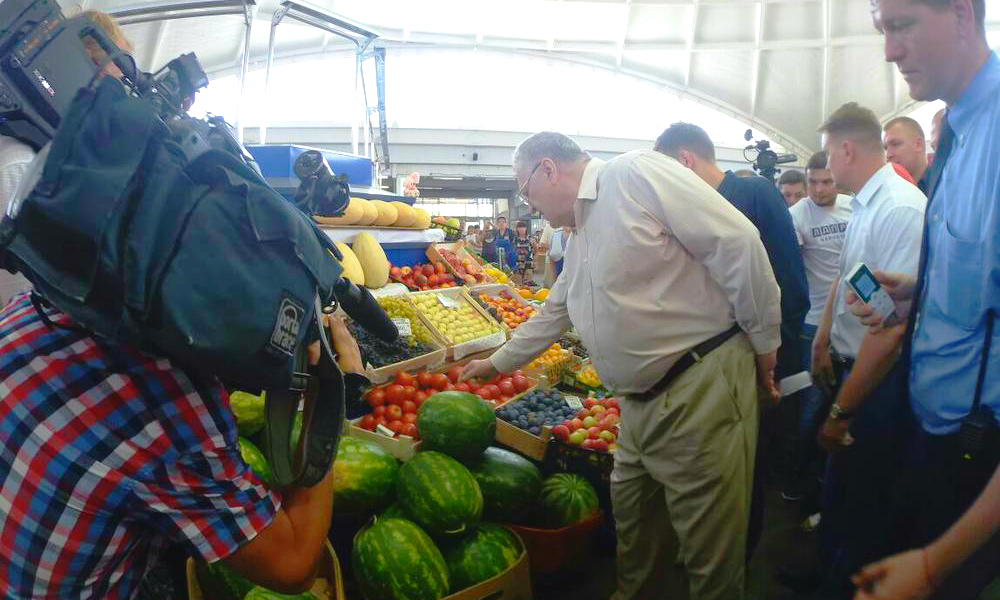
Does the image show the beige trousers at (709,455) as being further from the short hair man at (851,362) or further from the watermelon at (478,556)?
the watermelon at (478,556)

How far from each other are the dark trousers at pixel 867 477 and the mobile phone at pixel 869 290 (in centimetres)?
30

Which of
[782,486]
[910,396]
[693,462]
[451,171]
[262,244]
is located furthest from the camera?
[451,171]

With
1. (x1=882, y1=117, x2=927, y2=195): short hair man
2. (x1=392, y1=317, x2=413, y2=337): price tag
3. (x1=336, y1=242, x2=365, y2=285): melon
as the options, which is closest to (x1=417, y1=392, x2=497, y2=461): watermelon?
(x1=392, y1=317, x2=413, y2=337): price tag

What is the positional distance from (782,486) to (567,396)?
5.06ft

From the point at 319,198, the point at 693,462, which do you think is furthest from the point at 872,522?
the point at 319,198

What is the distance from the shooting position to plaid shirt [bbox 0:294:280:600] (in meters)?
0.82

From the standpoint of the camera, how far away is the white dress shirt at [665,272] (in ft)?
6.21

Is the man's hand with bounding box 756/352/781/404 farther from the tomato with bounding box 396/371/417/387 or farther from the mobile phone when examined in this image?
the tomato with bounding box 396/371/417/387

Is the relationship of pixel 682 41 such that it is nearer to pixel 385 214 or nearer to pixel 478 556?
pixel 385 214

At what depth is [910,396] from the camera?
145cm

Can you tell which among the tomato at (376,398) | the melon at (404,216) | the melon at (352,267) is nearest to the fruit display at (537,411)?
the tomato at (376,398)

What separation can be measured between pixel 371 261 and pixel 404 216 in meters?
0.94

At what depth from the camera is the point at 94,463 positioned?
815mm

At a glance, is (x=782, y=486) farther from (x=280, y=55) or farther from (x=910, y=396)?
(x=280, y=55)
